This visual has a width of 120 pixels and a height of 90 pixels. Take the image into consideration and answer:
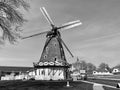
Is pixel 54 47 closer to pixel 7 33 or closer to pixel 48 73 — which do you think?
pixel 48 73

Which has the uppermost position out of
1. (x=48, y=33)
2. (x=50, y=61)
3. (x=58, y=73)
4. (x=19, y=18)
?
(x=48, y=33)

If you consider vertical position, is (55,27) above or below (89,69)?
above

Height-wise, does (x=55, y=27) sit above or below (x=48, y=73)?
above

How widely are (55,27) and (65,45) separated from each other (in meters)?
6.29

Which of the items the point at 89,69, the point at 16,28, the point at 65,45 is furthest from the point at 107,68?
the point at 16,28

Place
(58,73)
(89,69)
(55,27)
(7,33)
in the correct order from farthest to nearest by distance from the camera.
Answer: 1. (89,69)
2. (55,27)
3. (58,73)
4. (7,33)

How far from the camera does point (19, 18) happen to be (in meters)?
22.7

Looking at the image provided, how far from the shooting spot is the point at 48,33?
2319 inches

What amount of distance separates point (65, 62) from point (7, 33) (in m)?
34.5

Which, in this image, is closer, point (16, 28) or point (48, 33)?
point (16, 28)

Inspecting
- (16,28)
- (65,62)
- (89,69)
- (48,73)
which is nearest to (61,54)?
(65,62)

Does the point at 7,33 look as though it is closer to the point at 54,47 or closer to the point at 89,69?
the point at 54,47

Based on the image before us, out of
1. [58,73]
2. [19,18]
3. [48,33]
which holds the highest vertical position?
[48,33]

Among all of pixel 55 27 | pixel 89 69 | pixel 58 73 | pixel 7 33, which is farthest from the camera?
pixel 89 69
